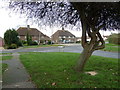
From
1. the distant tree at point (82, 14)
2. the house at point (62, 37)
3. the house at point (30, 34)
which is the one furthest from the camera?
the house at point (62, 37)

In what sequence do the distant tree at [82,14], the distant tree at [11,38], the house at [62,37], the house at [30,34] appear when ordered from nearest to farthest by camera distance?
the distant tree at [82,14], the distant tree at [11,38], the house at [30,34], the house at [62,37]

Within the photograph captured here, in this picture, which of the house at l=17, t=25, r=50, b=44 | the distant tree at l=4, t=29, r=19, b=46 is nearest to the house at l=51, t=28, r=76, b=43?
the house at l=17, t=25, r=50, b=44

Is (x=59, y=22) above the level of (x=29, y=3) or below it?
below

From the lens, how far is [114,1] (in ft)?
12.9

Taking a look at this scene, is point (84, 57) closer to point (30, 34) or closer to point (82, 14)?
point (82, 14)

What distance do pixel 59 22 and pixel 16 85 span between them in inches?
161

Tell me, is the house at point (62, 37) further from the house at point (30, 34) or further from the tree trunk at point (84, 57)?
the tree trunk at point (84, 57)

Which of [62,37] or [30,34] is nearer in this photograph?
[30,34]

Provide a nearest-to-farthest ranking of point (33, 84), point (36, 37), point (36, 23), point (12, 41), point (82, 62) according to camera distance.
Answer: point (33, 84) → point (82, 62) → point (36, 23) → point (12, 41) → point (36, 37)

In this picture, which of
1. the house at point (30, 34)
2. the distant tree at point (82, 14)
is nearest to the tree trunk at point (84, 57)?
the distant tree at point (82, 14)

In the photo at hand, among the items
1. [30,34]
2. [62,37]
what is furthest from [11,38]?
[62,37]

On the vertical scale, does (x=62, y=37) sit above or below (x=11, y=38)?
above

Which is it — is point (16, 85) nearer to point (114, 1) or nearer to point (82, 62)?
point (82, 62)

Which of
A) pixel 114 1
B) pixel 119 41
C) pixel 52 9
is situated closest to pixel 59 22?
pixel 52 9
